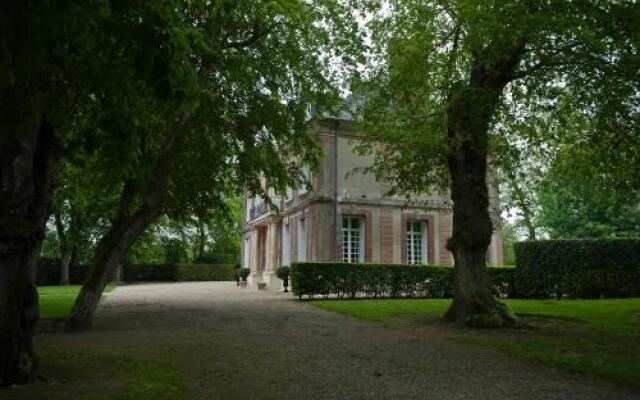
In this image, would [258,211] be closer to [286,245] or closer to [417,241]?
[286,245]

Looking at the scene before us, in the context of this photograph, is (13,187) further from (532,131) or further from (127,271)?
(127,271)

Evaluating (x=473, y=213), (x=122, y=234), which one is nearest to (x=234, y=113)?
(x=122, y=234)

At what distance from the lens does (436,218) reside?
87.9ft

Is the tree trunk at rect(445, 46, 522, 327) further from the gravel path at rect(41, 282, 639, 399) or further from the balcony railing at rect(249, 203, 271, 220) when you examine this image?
the balcony railing at rect(249, 203, 271, 220)

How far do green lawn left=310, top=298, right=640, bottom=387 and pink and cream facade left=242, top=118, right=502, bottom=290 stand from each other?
8801mm

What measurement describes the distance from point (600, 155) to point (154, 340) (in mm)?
10542

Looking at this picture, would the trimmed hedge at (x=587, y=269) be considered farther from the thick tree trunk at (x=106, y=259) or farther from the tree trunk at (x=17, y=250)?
the tree trunk at (x=17, y=250)

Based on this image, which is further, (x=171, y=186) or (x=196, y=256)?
(x=196, y=256)

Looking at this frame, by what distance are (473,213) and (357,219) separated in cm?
1366

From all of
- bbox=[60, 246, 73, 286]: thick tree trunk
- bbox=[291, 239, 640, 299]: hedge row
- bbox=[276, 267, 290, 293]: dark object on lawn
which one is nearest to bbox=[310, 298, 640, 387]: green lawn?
bbox=[291, 239, 640, 299]: hedge row

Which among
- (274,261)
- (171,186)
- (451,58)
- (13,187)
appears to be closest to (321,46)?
(451,58)

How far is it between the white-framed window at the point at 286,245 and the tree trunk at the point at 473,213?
1773 cm

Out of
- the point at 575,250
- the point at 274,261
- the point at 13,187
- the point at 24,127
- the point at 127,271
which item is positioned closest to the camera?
the point at 24,127

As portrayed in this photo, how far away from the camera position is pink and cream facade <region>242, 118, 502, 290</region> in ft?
81.4
